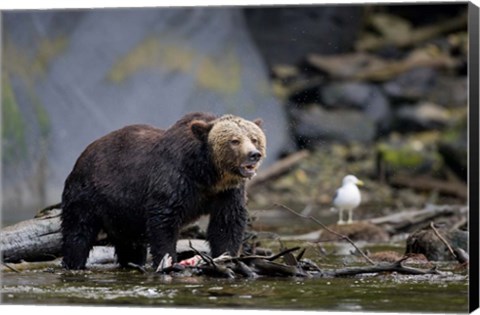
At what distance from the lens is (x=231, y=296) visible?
26.1 ft

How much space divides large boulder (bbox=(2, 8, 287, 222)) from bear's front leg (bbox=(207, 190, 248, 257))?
6.18 feet

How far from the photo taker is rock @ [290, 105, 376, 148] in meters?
17.5

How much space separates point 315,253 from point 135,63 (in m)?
3.24

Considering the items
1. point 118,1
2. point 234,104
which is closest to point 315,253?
point 118,1

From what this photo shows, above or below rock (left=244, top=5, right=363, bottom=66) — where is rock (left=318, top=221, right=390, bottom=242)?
below

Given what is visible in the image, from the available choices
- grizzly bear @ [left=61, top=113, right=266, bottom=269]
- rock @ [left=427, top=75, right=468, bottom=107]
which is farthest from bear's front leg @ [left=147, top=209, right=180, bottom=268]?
rock @ [left=427, top=75, right=468, bottom=107]

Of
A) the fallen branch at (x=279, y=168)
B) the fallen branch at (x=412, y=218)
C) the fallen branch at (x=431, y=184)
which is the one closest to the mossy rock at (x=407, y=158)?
the fallen branch at (x=431, y=184)

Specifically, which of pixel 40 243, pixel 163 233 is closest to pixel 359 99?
pixel 40 243

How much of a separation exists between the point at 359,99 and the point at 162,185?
8918 millimetres

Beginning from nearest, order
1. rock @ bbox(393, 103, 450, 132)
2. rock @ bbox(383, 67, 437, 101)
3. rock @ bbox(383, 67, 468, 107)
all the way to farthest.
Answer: rock @ bbox(383, 67, 468, 107) < rock @ bbox(383, 67, 437, 101) < rock @ bbox(393, 103, 450, 132)

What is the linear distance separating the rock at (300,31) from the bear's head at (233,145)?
5.09 m

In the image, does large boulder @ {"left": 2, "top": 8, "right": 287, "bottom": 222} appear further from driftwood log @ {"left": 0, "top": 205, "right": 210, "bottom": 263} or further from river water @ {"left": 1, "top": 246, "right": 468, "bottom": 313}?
river water @ {"left": 1, "top": 246, "right": 468, "bottom": 313}

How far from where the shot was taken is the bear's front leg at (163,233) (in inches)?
357

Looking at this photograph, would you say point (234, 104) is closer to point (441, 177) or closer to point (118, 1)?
point (441, 177)
